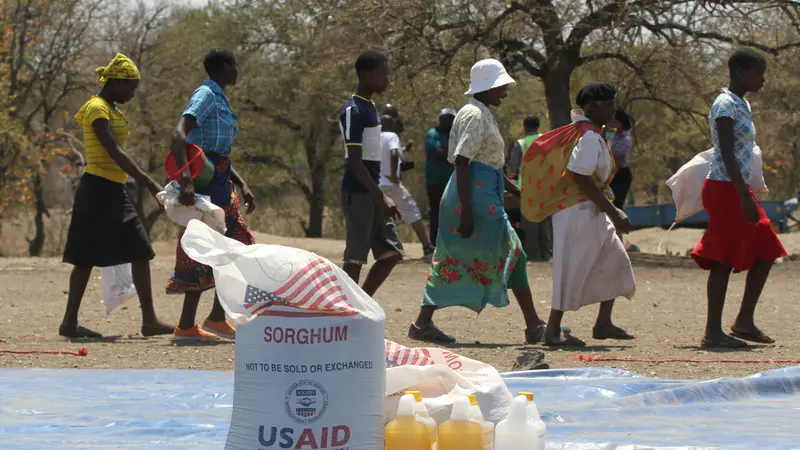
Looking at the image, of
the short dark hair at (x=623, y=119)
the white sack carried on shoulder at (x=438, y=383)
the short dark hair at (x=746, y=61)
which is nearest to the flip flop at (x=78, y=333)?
the short dark hair at (x=746, y=61)

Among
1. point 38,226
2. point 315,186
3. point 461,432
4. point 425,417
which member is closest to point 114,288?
point 425,417

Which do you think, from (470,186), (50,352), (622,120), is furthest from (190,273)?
(622,120)

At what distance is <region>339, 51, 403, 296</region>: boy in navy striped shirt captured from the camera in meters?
7.26

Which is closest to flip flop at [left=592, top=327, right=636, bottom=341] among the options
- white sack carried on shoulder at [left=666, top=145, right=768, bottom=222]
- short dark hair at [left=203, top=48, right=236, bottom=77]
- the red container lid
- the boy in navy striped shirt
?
white sack carried on shoulder at [left=666, top=145, right=768, bottom=222]

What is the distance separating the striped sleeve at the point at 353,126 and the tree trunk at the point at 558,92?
375 inches

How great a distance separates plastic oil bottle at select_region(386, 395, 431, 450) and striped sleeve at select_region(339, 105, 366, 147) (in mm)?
4074

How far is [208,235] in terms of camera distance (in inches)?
139

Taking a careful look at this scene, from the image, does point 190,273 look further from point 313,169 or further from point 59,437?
point 313,169

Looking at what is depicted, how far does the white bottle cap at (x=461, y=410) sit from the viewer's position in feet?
10.6

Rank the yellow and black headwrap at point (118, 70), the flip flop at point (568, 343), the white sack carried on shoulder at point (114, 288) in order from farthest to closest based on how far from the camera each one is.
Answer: the white sack carried on shoulder at point (114, 288)
the yellow and black headwrap at point (118, 70)
the flip flop at point (568, 343)

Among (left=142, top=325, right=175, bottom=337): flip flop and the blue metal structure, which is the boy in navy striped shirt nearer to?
(left=142, top=325, right=175, bottom=337): flip flop

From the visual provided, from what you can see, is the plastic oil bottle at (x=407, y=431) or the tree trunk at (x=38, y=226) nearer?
the plastic oil bottle at (x=407, y=431)

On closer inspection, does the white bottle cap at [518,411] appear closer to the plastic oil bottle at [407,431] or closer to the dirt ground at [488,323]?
the plastic oil bottle at [407,431]

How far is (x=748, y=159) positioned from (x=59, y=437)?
4.35 metres
